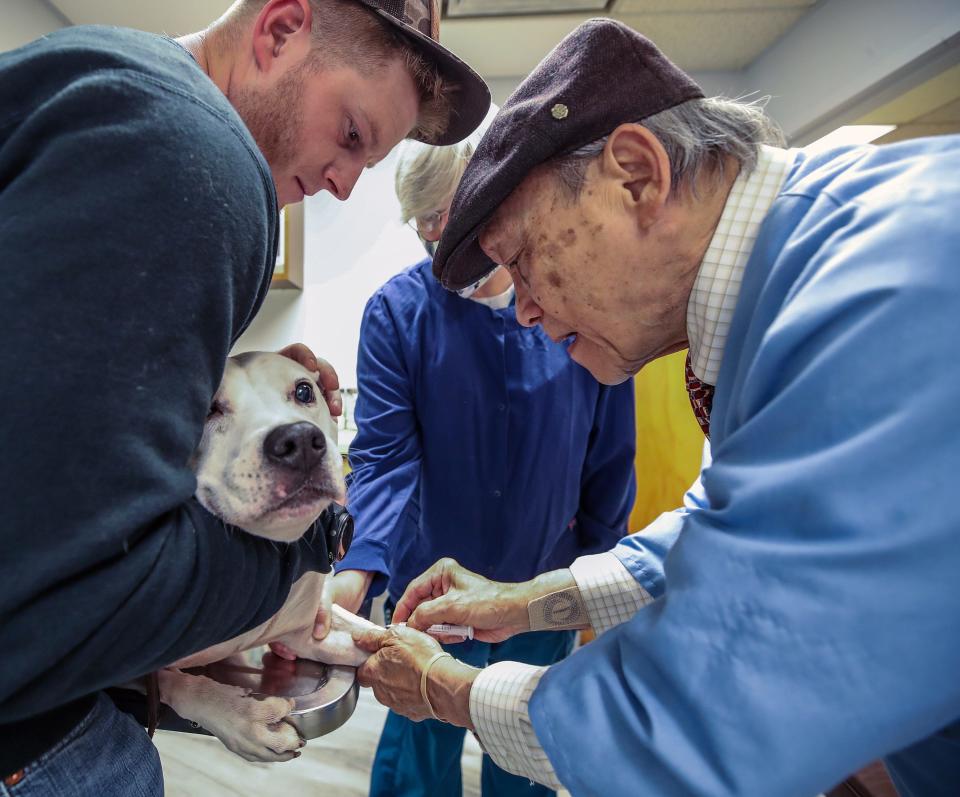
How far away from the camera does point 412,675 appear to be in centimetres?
99

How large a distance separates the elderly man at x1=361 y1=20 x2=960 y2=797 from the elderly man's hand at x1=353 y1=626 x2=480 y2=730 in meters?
0.01

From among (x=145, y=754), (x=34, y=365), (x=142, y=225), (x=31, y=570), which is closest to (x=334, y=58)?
(x=142, y=225)

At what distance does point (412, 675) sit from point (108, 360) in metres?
0.72

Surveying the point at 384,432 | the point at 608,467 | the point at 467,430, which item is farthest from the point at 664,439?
the point at 384,432

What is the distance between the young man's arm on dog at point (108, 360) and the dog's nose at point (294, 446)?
265 millimetres

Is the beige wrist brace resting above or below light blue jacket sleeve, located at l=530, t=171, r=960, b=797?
below

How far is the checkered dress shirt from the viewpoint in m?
0.78

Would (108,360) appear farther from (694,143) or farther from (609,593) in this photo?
(609,593)

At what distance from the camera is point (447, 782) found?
1618 mm

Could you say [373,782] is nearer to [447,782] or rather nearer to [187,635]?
[447,782]

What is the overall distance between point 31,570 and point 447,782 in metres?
1.50

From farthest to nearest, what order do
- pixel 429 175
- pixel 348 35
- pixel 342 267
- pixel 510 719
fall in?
pixel 342 267 → pixel 429 175 → pixel 348 35 → pixel 510 719

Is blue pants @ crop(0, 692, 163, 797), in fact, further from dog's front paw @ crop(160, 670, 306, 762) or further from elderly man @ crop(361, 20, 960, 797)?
elderly man @ crop(361, 20, 960, 797)

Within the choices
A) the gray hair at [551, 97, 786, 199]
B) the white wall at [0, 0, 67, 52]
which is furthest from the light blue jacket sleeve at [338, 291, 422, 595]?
the white wall at [0, 0, 67, 52]
